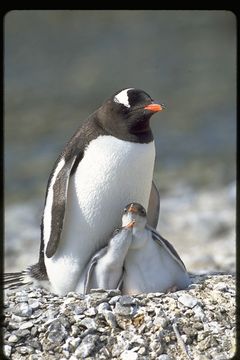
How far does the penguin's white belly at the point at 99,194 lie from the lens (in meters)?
3.27

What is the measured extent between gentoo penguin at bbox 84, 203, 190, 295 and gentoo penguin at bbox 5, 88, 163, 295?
0.08 meters

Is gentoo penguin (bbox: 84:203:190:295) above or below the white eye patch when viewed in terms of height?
below

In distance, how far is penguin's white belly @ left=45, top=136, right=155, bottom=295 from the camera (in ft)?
10.7

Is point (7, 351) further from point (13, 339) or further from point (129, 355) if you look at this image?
point (129, 355)

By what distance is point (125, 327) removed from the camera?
3.12m

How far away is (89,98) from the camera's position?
407 inches

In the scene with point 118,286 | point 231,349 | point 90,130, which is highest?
point 90,130

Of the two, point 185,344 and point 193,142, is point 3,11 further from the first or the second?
point 193,142

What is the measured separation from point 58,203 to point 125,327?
48cm

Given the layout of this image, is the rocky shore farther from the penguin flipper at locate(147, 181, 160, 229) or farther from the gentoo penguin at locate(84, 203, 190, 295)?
the penguin flipper at locate(147, 181, 160, 229)

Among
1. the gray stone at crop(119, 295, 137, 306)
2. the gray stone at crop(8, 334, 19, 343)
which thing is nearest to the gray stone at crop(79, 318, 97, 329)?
the gray stone at crop(119, 295, 137, 306)

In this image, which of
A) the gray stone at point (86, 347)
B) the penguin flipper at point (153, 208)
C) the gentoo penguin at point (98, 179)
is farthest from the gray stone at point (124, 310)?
the penguin flipper at point (153, 208)

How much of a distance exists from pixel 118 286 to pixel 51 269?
27cm
